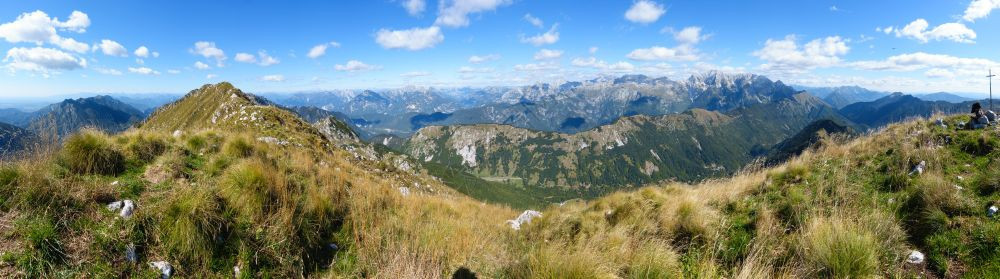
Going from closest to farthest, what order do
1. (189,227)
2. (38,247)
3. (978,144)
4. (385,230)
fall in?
(38,247)
(189,227)
(385,230)
(978,144)

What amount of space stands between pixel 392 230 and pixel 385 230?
207 mm

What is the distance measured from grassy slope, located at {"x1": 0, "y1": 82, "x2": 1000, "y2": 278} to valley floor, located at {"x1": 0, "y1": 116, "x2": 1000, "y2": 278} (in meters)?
0.03

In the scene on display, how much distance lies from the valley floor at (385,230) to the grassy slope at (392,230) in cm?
3

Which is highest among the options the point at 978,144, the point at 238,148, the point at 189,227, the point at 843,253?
the point at 238,148

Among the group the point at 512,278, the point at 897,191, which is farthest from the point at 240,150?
the point at 897,191

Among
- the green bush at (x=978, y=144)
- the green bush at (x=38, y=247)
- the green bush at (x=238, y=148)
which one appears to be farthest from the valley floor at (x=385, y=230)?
the green bush at (x=978, y=144)

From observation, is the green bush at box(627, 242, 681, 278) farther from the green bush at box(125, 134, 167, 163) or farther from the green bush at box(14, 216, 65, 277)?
the green bush at box(125, 134, 167, 163)

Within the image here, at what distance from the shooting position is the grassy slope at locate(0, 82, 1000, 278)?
4.37 meters

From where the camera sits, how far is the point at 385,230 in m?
6.32

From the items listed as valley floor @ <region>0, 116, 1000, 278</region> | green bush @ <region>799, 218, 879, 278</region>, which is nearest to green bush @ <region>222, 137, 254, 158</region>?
valley floor @ <region>0, 116, 1000, 278</region>

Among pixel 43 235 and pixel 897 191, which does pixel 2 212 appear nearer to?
pixel 43 235

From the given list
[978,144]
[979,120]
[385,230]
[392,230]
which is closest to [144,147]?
[385,230]

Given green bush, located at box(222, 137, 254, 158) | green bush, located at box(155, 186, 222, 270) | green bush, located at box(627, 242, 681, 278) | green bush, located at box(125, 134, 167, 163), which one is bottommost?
green bush, located at box(627, 242, 681, 278)

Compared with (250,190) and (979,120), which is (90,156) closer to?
(250,190)
